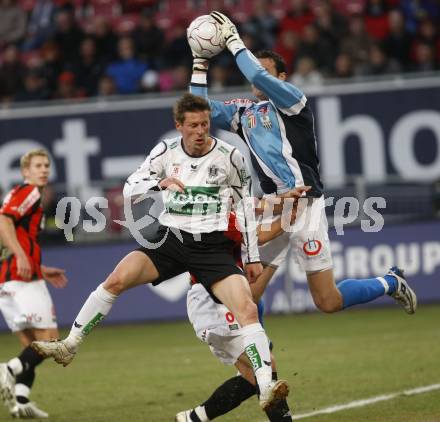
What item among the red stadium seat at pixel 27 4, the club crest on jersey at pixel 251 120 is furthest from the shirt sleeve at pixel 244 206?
the red stadium seat at pixel 27 4

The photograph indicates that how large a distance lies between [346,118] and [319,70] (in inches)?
58.5

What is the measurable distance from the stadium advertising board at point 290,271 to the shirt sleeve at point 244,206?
25.5 feet

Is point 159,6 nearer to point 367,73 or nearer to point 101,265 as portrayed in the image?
point 367,73

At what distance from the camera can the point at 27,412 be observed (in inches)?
358

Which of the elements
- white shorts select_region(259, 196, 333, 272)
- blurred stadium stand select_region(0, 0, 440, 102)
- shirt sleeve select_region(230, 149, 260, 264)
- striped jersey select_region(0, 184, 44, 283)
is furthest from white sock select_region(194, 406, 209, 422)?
blurred stadium stand select_region(0, 0, 440, 102)

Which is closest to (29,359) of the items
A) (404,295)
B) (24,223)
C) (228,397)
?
(24,223)

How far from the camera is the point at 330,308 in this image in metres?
8.84

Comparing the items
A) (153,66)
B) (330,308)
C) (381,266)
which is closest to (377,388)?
(330,308)

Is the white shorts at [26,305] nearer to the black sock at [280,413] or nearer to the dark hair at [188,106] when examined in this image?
the dark hair at [188,106]

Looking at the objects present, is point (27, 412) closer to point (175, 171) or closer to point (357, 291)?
point (175, 171)

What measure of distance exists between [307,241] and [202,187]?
120 centimetres

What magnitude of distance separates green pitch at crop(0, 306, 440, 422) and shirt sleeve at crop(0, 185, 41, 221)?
1.66m

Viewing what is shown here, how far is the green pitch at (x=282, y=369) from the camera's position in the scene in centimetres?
896

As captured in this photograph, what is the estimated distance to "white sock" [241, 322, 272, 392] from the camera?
718cm
